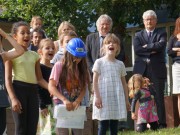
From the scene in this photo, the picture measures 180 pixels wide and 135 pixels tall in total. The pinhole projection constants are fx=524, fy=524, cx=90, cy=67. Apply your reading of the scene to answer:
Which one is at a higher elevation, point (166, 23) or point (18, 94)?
point (166, 23)

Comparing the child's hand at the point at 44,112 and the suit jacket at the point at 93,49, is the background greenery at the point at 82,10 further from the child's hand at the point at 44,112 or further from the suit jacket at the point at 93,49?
the child's hand at the point at 44,112


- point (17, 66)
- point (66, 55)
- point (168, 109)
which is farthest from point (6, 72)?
point (168, 109)

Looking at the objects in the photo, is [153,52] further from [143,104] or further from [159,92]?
[143,104]

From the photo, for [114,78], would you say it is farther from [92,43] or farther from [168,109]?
[168,109]

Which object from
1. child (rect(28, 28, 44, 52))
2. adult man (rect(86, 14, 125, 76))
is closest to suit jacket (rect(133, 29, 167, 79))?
adult man (rect(86, 14, 125, 76))

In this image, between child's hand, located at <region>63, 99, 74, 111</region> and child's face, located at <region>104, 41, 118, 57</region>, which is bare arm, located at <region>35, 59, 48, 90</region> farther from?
child's face, located at <region>104, 41, 118, 57</region>

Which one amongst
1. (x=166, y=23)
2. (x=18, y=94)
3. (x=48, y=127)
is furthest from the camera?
(x=166, y=23)

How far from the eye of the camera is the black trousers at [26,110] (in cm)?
669

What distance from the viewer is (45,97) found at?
24.7ft

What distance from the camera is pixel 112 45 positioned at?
7699 millimetres

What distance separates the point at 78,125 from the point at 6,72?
120 cm

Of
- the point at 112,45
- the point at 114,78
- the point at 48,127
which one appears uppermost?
the point at 112,45

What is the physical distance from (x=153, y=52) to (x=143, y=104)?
3.17 feet

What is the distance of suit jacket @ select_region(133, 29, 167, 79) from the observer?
955 cm
